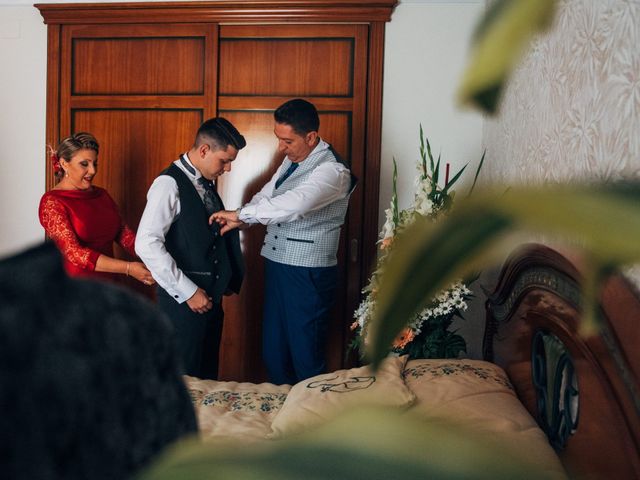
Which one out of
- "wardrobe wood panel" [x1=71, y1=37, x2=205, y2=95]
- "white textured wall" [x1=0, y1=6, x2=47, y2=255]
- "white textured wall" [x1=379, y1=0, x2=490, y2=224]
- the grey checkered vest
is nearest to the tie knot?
the grey checkered vest

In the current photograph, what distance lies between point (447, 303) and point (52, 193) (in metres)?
1.86

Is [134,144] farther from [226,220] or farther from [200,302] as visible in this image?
[200,302]

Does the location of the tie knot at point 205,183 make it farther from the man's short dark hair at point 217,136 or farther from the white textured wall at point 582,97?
the white textured wall at point 582,97

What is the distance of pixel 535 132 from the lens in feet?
6.49

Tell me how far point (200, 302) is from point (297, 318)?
1.73 ft

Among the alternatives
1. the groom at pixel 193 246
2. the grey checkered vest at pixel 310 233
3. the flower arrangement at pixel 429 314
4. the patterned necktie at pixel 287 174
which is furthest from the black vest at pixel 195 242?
the flower arrangement at pixel 429 314

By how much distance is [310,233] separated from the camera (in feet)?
9.86

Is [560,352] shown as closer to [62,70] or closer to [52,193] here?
[52,193]

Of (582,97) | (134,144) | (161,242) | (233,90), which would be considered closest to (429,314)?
(582,97)

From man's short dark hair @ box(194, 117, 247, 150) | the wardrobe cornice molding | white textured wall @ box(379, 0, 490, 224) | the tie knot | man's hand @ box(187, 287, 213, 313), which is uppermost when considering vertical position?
the wardrobe cornice molding

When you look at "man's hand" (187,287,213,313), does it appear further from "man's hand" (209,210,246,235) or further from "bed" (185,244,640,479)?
"bed" (185,244,640,479)

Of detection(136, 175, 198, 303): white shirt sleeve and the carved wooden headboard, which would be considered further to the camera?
detection(136, 175, 198, 303): white shirt sleeve

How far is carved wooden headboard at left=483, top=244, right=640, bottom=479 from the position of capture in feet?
3.30

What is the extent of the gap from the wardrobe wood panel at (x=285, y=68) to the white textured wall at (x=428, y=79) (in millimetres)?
270
